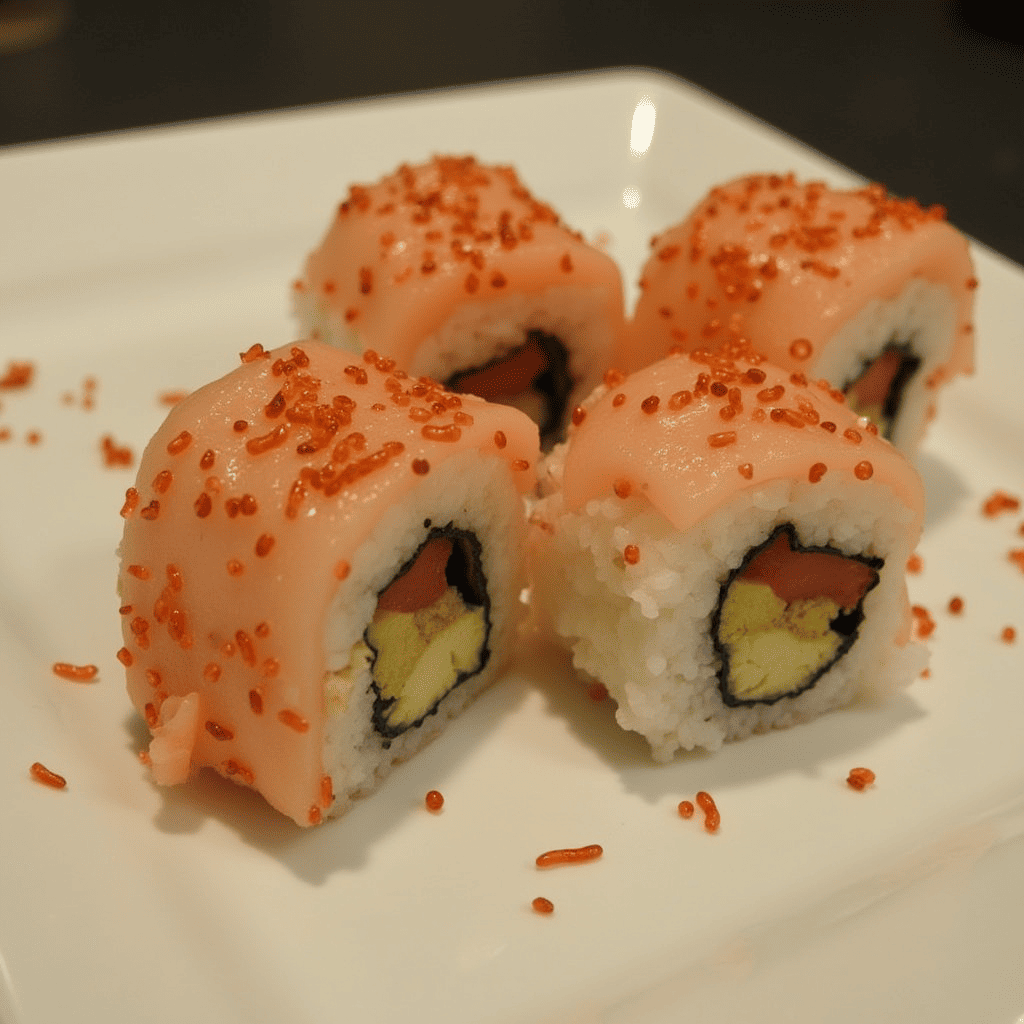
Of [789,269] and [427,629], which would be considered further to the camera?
[789,269]

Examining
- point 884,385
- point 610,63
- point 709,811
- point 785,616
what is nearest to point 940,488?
point 884,385

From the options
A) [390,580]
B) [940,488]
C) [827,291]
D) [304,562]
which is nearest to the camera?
[304,562]

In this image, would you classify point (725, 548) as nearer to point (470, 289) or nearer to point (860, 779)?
point (860, 779)

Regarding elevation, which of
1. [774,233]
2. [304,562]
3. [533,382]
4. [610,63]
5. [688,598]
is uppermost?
[774,233]

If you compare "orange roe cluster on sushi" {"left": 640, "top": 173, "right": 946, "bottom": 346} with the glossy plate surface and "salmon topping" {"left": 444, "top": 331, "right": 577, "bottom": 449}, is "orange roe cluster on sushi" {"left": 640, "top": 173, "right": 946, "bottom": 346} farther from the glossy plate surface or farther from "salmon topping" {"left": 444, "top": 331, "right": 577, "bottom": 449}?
the glossy plate surface

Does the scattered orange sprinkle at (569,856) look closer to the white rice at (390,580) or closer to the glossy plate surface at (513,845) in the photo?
the glossy plate surface at (513,845)

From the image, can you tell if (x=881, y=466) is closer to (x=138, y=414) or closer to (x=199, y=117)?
(x=138, y=414)

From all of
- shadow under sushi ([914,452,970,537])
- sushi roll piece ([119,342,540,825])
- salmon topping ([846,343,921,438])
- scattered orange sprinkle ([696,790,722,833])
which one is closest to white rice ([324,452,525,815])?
sushi roll piece ([119,342,540,825])
